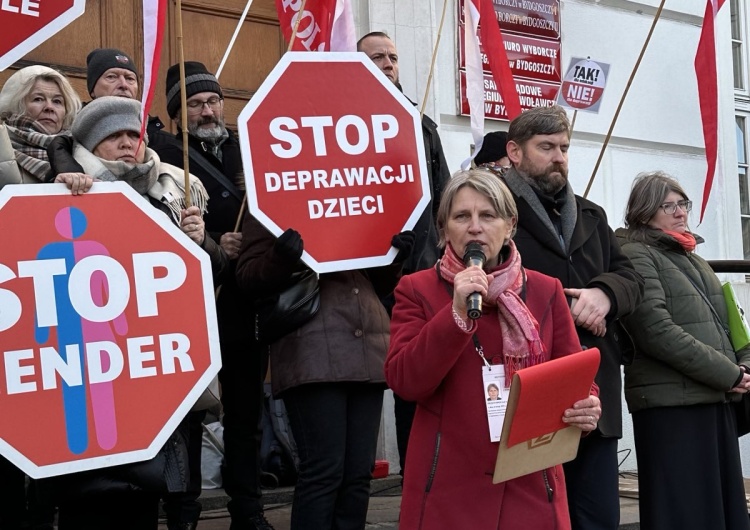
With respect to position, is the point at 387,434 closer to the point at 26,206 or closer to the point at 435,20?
the point at 435,20

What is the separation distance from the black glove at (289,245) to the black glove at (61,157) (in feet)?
2.40

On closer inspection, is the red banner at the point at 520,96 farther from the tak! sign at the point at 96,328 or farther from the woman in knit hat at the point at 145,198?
the tak! sign at the point at 96,328

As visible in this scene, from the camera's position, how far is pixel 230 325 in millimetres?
4945

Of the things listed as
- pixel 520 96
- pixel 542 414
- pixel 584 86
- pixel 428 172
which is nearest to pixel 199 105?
pixel 428 172

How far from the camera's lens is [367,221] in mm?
4453

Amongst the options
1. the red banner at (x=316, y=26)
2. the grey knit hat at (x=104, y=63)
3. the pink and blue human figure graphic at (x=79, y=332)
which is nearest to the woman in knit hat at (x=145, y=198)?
the pink and blue human figure graphic at (x=79, y=332)

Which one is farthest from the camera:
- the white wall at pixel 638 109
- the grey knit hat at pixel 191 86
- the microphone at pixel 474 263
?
the white wall at pixel 638 109

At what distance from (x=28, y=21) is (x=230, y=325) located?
1.47 metres

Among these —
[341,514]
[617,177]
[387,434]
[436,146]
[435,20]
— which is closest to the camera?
[341,514]

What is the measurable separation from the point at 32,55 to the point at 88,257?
3.13 m

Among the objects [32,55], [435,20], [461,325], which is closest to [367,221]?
[461,325]

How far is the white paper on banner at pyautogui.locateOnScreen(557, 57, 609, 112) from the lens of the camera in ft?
20.1

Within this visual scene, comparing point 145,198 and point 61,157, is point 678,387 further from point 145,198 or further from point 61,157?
point 61,157

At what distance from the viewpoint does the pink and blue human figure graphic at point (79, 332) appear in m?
3.61
